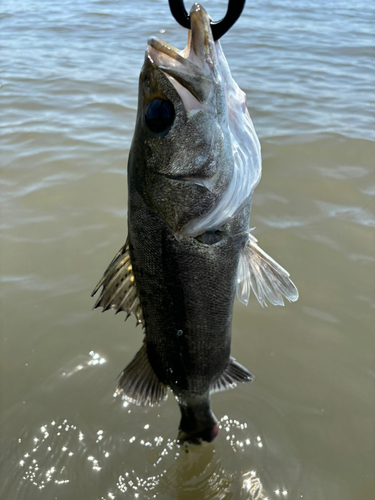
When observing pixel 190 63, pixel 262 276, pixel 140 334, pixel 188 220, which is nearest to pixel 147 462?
pixel 140 334

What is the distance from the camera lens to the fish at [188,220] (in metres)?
1.63

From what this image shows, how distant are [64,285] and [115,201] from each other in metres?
1.17

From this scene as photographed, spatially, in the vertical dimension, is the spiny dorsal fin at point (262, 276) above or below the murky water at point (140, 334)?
above

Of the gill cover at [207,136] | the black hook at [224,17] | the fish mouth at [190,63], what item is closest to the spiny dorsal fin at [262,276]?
the gill cover at [207,136]

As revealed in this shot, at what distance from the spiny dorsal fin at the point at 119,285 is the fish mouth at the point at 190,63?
0.73 metres

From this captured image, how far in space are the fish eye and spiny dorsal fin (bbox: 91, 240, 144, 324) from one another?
0.54 m

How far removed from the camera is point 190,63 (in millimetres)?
1573

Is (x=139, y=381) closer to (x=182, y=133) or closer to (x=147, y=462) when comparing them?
(x=147, y=462)

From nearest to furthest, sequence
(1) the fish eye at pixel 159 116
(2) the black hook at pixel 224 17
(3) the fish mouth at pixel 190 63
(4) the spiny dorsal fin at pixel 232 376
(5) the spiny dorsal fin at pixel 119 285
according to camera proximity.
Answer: (2) the black hook at pixel 224 17 → (3) the fish mouth at pixel 190 63 → (1) the fish eye at pixel 159 116 → (5) the spiny dorsal fin at pixel 119 285 → (4) the spiny dorsal fin at pixel 232 376

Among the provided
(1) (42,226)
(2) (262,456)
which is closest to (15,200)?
(1) (42,226)

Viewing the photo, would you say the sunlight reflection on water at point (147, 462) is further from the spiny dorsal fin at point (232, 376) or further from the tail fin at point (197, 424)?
the spiny dorsal fin at point (232, 376)

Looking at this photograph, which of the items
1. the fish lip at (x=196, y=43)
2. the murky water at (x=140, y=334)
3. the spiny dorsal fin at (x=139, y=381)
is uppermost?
the fish lip at (x=196, y=43)

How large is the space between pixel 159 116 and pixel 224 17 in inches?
15.9

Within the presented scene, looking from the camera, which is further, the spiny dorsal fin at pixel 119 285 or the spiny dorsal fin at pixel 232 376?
the spiny dorsal fin at pixel 232 376
